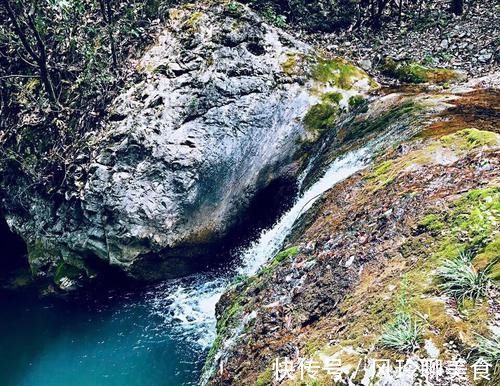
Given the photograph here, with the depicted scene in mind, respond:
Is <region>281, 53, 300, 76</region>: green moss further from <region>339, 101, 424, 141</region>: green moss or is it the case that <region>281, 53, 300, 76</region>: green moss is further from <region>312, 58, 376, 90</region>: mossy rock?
<region>339, 101, 424, 141</region>: green moss

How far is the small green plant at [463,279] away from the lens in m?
4.34

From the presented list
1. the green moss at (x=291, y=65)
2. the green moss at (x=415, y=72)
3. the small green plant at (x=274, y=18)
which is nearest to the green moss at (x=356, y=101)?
the green moss at (x=415, y=72)

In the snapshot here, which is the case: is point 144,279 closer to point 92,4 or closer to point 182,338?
point 182,338

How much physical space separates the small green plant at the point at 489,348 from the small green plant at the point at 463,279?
467 millimetres

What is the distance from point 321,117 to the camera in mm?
12805

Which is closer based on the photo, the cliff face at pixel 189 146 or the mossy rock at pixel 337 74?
the cliff face at pixel 189 146

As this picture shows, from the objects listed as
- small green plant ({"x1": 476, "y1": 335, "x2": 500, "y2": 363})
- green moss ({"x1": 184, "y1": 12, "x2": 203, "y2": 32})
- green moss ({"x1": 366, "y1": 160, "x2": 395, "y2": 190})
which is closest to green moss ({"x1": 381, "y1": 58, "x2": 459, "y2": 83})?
green moss ({"x1": 366, "y1": 160, "x2": 395, "y2": 190})

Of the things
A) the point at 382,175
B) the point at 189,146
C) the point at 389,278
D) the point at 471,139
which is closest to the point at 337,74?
the point at 189,146

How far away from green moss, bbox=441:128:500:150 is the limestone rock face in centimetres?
530

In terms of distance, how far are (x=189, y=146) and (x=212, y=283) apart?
11.8 ft

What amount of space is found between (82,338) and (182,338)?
296 cm

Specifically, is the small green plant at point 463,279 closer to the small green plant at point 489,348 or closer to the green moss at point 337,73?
the small green plant at point 489,348

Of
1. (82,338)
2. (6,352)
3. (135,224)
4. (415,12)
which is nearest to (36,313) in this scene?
(6,352)

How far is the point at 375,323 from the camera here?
482 cm
